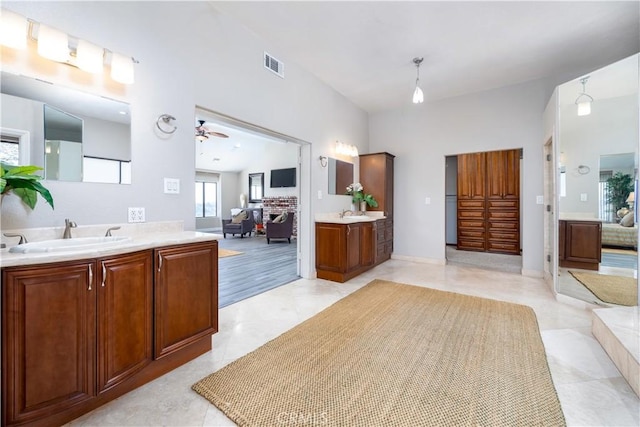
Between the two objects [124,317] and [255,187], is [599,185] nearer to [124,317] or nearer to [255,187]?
[124,317]

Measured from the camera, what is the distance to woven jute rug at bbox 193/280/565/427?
1.39 meters

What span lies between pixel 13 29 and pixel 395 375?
9.86ft

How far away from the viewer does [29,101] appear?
159cm

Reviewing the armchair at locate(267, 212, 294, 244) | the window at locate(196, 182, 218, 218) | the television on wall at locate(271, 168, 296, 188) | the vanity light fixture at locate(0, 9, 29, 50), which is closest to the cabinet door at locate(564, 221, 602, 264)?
the vanity light fixture at locate(0, 9, 29, 50)

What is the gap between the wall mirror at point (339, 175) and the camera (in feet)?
14.5

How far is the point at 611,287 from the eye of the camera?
270 cm

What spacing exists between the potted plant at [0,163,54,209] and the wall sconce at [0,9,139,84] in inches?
27.5

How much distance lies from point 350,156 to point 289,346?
3648 millimetres

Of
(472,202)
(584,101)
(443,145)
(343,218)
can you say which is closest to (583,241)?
(584,101)

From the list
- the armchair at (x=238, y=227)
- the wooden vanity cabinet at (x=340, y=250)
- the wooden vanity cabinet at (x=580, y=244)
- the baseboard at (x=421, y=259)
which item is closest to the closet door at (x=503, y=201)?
the baseboard at (x=421, y=259)

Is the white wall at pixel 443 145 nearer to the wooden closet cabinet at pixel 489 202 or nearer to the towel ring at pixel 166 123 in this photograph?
the wooden closet cabinet at pixel 489 202

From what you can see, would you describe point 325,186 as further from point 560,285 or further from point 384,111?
point 560,285

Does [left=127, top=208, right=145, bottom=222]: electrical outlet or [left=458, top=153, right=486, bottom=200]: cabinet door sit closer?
[left=127, top=208, right=145, bottom=222]: electrical outlet

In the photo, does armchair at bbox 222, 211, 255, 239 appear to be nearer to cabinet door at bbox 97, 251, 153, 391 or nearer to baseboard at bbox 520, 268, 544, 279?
cabinet door at bbox 97, 251, 153, 391
